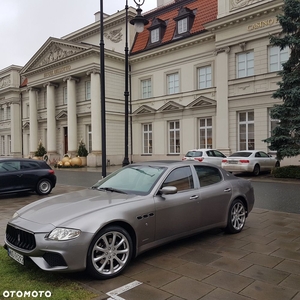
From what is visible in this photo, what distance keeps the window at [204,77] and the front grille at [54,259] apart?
23453 mm

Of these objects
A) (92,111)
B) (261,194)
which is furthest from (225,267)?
(92,111)

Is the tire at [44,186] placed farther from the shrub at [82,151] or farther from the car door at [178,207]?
the shrub at [82,151]

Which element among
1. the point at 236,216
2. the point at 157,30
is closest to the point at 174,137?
the point at 157,30

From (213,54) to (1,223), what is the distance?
21418 millimetres

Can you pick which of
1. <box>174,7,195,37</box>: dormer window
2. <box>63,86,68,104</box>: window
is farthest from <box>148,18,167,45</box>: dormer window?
<box>63,86,68,104</box>: window

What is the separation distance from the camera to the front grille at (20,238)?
4.10 m

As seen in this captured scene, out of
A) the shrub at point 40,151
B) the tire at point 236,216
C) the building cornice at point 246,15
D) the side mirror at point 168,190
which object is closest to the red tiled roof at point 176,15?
Answer: the building cornice at point 246,15

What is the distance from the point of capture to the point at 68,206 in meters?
4.62

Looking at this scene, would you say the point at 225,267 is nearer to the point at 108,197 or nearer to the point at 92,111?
the point at 108,197

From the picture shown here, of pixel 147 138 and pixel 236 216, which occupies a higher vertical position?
pixel 147 138

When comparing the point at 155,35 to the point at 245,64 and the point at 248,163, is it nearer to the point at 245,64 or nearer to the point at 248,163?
the point at 245,64

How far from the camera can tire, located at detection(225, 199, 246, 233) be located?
6.24m

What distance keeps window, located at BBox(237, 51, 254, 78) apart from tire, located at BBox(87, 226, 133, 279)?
20.7 meters

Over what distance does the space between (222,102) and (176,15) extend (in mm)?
10553
